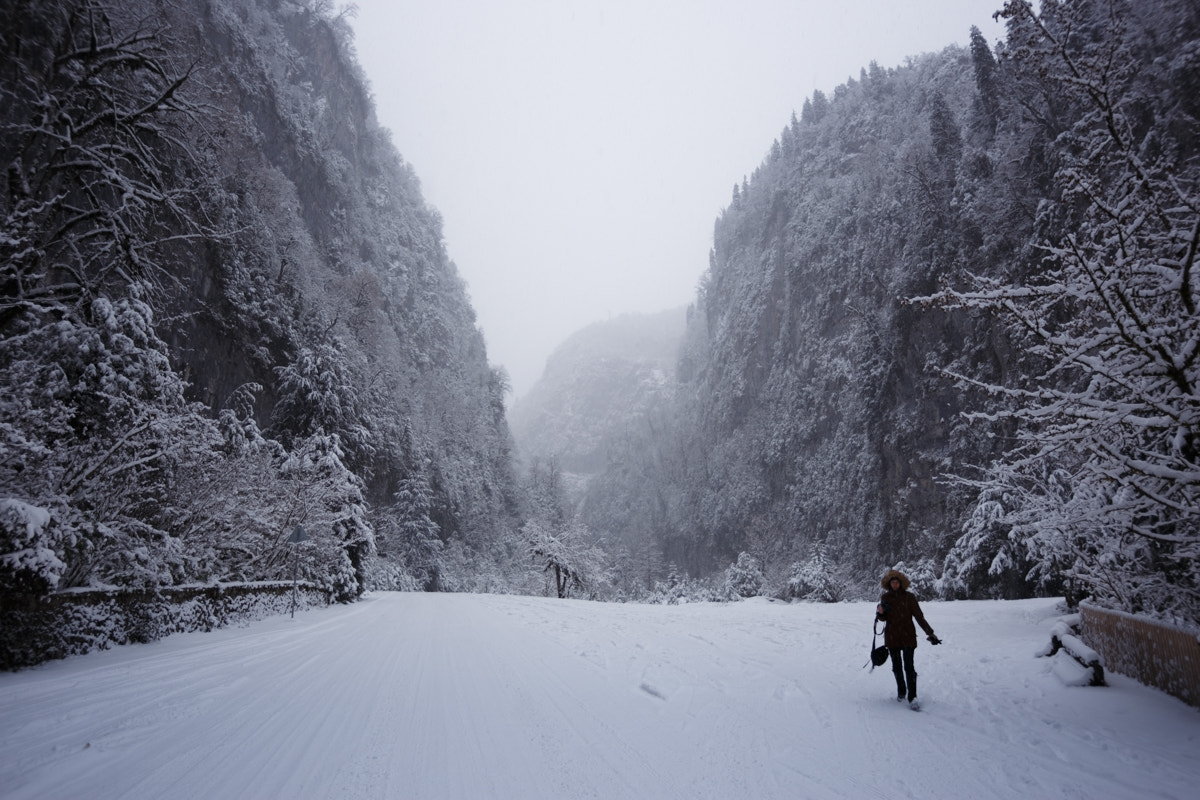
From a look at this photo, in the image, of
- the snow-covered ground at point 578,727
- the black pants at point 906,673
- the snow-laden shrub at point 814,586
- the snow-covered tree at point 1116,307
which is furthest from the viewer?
the snow-laden shrub at point 814,586

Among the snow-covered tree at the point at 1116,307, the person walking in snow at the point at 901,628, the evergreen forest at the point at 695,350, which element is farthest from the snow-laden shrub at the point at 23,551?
the snow-covered tree at the point at 1116,307

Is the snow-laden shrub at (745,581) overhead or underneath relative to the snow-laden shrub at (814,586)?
underneath

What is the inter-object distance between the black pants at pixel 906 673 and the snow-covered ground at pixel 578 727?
22 centimetres

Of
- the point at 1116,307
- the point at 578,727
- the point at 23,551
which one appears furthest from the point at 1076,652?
the point at 23,551

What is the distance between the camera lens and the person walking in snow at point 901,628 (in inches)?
229

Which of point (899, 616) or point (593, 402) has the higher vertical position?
point (593, 402)

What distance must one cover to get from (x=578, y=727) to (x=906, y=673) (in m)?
3.53

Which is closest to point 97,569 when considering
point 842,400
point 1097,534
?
point 1097,534

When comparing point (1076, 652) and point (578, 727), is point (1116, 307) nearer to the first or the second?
point (1076, 652)

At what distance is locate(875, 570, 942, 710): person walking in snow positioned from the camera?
19.1 feet

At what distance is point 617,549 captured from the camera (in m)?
80.9

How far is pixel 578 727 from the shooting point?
5156 millimetres

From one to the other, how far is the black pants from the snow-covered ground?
22cm

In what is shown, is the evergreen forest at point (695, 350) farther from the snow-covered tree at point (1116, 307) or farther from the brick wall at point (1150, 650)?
the brick wall at point (1150, 650)
